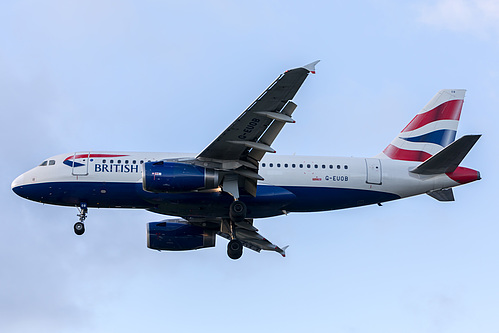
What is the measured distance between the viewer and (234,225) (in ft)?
173

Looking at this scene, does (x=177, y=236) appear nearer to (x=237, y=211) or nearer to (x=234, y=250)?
(x=234, y=250)

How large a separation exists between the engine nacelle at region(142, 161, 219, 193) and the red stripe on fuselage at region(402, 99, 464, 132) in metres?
13.9

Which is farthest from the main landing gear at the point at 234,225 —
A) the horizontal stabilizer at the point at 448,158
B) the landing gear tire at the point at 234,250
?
the horizontal stabilizer at the point at 448,158

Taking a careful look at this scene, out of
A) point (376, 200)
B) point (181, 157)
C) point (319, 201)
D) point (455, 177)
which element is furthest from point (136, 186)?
point (455, 177)

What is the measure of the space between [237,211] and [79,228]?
9284 millimetres

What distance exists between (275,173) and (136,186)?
7.55 meters

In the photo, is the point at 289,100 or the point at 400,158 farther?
the point at 400,158

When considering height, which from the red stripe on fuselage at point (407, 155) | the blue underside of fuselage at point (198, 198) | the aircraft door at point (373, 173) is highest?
the red stripe on fuselage at point (407, 155)

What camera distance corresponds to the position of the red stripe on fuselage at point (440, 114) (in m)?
55.7

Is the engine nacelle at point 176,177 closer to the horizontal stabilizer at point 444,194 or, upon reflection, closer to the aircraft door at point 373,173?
the aircraft door at point 373,173

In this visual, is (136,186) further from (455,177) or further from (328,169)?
(455,177)

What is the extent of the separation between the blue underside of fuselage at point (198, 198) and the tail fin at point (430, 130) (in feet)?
11.5

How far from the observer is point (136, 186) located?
164 feet

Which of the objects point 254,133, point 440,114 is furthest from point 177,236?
point 440,114
